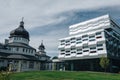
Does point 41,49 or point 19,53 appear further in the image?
point 41,49

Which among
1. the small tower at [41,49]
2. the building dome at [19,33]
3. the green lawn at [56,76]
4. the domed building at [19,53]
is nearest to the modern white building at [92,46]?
the domed building at [19,53]

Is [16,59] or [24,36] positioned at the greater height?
[24,36]

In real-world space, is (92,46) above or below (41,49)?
below

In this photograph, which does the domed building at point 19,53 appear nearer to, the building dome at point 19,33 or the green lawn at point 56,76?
the building dome at point 19,33

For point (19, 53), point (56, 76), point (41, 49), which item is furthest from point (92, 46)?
point (41, 49)

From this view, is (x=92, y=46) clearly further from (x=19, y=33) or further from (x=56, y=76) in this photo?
(x=56, y=76)

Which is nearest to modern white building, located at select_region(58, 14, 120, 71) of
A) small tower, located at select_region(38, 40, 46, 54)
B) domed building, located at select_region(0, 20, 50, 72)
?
domed building, located at select_region(0, 20, 50, 72)

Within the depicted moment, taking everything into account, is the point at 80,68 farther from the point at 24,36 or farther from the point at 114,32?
the point at 24,36

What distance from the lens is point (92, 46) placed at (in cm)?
6112

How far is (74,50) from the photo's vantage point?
223ft

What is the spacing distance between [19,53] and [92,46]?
91.8 ft

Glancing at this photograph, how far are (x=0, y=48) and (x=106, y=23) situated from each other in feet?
136

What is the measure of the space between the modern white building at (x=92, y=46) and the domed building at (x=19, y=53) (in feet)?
47.9

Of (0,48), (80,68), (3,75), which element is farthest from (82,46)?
(3,75)
